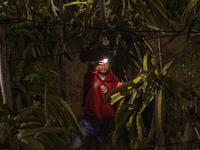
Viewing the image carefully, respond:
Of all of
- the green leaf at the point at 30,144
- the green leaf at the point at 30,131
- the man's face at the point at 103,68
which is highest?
the man's face at the point at 103,68

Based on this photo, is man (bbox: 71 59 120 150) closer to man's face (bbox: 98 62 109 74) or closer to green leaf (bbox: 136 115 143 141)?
man's face (bbox: 98 62 109 74)

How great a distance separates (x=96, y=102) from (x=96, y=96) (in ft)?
0.16

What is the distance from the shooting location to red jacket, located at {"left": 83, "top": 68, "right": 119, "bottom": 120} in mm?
1830

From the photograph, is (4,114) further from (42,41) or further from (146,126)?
(146,126)

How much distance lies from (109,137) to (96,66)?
842 millimetres

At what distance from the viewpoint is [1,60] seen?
137 cm

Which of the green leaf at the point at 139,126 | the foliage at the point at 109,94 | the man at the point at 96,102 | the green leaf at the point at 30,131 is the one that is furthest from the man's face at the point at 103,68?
the green leaf at the point at 30,131

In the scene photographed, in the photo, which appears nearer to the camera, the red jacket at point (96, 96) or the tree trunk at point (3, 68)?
the tree trunk at point (3, 68)

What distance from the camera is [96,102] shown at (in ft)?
6.01

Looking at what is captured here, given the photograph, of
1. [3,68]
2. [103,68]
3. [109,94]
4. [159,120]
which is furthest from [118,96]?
[3,68]

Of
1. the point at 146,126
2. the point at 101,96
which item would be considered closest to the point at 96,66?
the point at 101,96

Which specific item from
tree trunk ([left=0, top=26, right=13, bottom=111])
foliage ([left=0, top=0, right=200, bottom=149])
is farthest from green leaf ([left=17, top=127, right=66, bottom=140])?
tree trunk ([left=0, top=26, right=13, bottom=111])

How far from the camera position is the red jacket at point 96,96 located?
1.83 meters

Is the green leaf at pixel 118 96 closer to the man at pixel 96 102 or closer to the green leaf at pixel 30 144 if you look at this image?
the man at pixel 96 102
